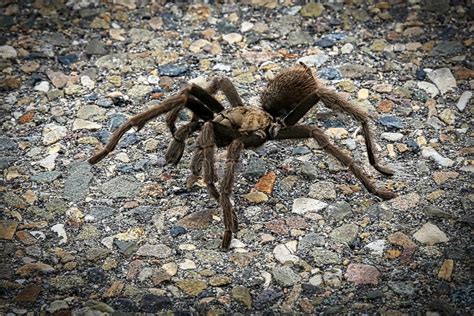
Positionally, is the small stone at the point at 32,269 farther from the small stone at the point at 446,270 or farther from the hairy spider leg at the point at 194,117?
the small stone at the point at 446,270

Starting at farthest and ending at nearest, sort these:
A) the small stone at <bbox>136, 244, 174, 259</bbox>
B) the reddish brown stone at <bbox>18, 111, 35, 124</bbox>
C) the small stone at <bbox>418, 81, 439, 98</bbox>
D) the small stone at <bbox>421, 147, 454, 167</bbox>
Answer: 1. the small stone at <bbox>418, 81, 439, 98</bbox>
2. the reddish brown stone at <bbox>18, 111, 35, 124</bbox>
3. the small stone at <bbox>421, 147, 454, 167</bbox>
4. the small stone at <bbox>136, 244, 174, 259</bbox>

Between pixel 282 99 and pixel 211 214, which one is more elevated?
pixel 282 99

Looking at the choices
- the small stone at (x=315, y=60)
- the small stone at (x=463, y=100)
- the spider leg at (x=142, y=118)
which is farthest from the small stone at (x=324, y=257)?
the small stone at (x=315, y=60)

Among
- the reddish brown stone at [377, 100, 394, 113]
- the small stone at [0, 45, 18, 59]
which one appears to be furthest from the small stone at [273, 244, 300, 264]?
the small stone at [0, 45, 18, 59]

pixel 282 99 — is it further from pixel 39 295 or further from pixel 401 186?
pixel 39 295

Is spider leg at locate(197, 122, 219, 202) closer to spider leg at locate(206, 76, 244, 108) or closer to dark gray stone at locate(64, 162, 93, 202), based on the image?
spider leg at locate(206, 76, 244, 108)

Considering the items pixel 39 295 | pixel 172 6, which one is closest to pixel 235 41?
pixel 172 6
